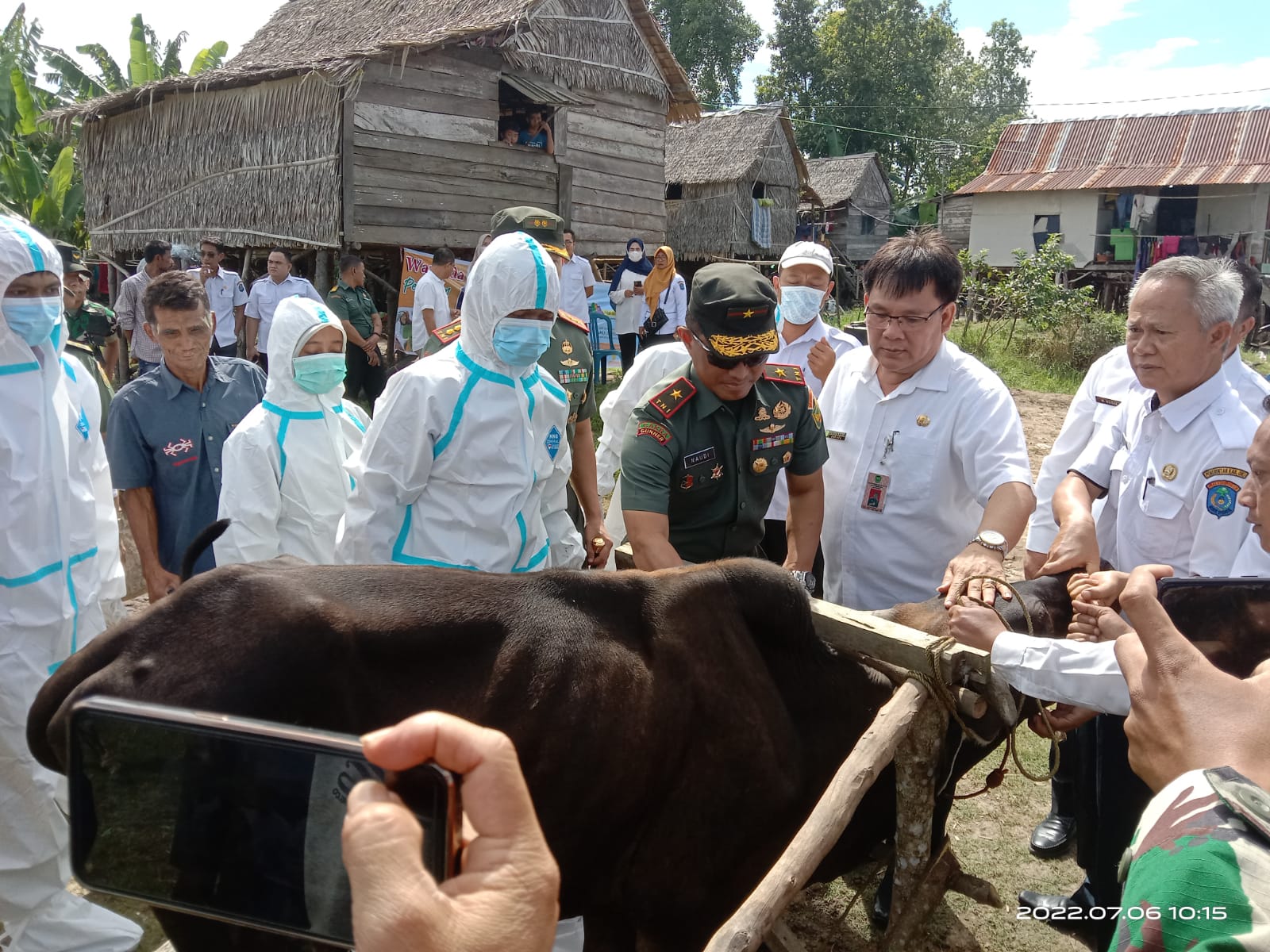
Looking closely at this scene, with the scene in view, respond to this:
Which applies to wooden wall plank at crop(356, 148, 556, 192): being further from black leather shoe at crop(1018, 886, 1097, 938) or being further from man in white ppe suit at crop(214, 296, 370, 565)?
black leather shoe at crop(1018, 886, 1097, 938)

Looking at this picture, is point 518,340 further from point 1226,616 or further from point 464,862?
point 464,862

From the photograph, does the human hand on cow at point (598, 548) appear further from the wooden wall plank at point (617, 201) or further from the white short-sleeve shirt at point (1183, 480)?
the wooden wall plank at point (617, 201)

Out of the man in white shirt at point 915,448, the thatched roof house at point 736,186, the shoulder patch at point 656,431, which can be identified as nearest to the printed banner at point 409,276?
the man in white shirt at point 915,448

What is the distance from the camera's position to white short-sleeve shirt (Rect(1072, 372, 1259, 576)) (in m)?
2.89

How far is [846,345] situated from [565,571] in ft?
11.0

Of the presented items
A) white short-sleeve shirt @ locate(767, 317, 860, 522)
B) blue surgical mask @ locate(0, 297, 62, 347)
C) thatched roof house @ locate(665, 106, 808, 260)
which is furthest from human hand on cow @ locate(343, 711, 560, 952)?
thatched roof house @ locate(665, 106, 808, 260)

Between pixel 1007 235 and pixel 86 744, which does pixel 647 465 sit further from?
pixel 1007 235

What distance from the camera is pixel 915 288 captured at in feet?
10.6

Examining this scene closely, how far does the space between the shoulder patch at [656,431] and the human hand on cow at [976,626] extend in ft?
3.41

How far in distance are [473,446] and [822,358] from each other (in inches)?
95.5

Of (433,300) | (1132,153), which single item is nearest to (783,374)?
(433,300)

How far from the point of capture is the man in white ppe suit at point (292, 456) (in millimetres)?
3334

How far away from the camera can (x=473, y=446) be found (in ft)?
9.71

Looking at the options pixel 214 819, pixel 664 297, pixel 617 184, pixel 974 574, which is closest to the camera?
pixel 214 819
